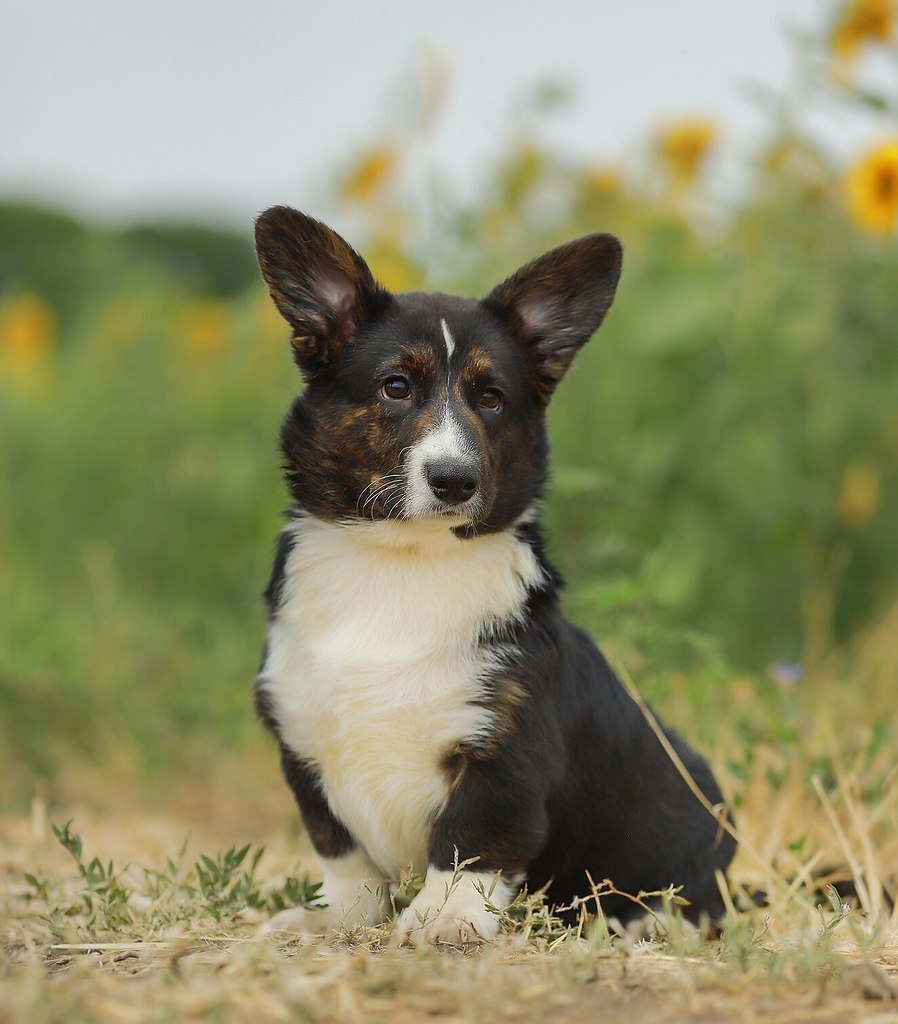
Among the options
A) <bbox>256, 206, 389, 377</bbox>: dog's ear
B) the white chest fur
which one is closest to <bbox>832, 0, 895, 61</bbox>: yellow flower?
<bbox>256, 206, 389, 377</bbox>: dog's ear

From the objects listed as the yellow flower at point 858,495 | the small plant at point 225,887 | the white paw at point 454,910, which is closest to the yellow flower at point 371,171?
the yellow flower at point 858,495

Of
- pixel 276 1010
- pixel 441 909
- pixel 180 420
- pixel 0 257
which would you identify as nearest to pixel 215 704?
pixel 180 420

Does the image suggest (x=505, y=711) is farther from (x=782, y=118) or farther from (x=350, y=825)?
(x=782, y=118)

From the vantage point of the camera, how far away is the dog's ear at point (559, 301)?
3.35 meters

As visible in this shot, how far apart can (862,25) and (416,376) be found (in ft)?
10.4

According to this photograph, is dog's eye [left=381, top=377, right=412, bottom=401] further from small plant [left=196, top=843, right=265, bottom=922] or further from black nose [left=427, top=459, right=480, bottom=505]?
small plant [left=196, top=843, right=265, bottom=922]

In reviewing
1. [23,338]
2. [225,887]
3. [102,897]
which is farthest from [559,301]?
[23,338]

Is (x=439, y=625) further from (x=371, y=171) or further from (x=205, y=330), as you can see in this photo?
(x=205, y=330)

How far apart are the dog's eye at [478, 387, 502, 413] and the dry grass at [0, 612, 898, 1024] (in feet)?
3.58

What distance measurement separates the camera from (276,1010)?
2.19m

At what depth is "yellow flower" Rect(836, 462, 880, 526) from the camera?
5730 millimetres

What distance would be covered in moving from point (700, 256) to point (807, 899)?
3.48 meters

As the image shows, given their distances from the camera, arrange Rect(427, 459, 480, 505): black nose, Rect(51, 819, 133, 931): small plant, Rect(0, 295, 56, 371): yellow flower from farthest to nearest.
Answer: Rect(0, 295, 56, 371): yellow flower
Rect(51, 819, 133, 931): small plant
Rect(427, 459, 480, 505): black nose

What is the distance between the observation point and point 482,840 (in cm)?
294
